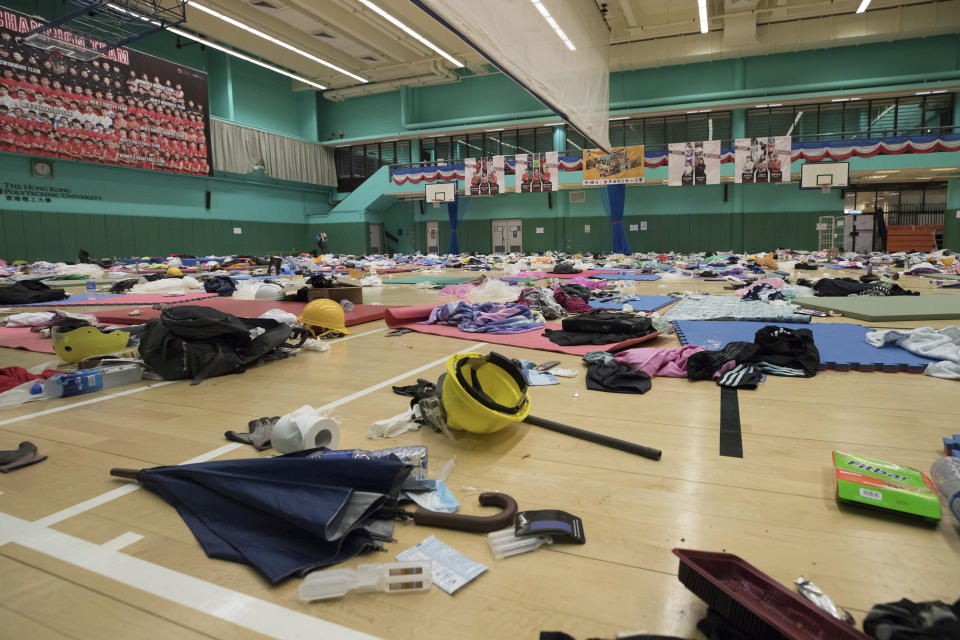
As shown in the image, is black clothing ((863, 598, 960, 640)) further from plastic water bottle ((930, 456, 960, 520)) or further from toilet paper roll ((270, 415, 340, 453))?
toilet paper roll ((270, 415, 340, 453))

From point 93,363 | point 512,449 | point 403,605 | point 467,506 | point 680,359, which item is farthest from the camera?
point 93,363

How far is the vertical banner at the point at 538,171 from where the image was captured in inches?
838

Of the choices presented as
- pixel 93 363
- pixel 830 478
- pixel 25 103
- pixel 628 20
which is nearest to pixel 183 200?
pixel 25 103

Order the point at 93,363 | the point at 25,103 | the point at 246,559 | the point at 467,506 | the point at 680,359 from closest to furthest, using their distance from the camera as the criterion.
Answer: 1. the point at 246,559
2. the point at 467,506
3. the point at 680,359
4. the point at 93,363
5. the point at 25,103

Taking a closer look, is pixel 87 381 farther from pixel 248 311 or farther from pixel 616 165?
pixel 616 165

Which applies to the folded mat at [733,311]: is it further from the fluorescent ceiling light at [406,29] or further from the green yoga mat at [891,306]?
the fluorescent ceiling light at [406,29]

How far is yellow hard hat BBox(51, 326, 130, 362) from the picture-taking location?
3.75 meters

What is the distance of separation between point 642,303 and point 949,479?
16.7 feet

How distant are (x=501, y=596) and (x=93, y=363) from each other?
12.3 ft

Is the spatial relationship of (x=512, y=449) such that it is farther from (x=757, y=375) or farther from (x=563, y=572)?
(x=757, y=375)

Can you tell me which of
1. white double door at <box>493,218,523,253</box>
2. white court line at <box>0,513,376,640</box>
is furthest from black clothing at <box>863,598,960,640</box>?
white double door at <box>493,218,523,253</box>

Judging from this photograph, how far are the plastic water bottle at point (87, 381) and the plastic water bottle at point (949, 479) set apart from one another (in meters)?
4.13

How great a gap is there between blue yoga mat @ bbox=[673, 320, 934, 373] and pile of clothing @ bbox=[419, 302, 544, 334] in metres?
1.43

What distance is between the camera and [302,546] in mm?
1404
